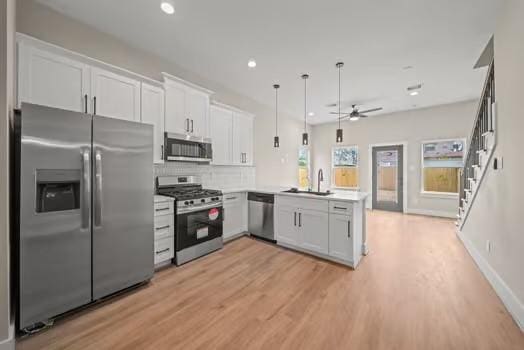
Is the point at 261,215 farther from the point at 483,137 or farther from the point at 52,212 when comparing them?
the point at 483,137

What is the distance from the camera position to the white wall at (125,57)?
2.32 metres

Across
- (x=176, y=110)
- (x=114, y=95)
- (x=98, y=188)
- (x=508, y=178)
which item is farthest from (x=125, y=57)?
(x=508, y=178)

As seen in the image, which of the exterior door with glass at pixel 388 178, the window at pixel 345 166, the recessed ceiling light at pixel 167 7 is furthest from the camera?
the window at pixel 345 166

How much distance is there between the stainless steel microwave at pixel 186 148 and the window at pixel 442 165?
20.6 feet

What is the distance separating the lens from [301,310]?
79.9 inches

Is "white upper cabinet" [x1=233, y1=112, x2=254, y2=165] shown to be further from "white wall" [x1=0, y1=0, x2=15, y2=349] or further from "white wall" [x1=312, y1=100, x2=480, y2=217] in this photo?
"white wall" [x1=312, y1=100, x2=480, y2=217]

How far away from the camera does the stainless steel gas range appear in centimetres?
298

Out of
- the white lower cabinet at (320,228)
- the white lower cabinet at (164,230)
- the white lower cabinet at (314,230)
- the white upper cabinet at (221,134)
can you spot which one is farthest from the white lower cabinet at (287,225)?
the white lower cabinet at (164,230)

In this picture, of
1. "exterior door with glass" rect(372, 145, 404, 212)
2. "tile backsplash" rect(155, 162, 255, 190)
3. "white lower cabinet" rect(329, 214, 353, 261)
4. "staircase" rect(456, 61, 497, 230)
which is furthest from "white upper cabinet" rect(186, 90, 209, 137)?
"exterior door with glass" rect(372, 145, 404, 212)

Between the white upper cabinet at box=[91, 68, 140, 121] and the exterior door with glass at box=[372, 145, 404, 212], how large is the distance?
693cm

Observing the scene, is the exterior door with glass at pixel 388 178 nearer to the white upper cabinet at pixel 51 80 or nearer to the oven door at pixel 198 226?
the oven door at pixel 198 226

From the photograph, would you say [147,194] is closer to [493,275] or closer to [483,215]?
[493,275]

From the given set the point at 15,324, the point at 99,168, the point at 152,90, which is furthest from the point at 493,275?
the point at 152,90

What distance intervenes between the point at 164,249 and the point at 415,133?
7.23 meters
